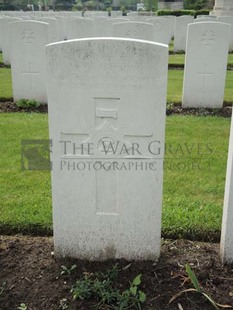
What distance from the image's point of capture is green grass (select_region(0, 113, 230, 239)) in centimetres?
338

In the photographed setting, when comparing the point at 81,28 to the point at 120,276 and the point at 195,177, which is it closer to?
the point at 195,177

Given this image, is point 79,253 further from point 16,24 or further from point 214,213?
point 16,24

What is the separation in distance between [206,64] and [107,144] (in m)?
4.65

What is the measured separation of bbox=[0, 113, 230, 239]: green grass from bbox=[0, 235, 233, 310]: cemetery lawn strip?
0.31 meters

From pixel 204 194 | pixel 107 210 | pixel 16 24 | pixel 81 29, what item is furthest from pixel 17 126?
pixel 81 29

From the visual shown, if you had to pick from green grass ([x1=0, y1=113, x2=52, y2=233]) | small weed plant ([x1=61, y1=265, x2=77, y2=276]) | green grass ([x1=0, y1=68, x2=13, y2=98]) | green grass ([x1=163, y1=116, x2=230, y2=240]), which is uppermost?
green grass ([x1=0, y1=68, x2=13, y2=98])

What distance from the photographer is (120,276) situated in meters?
2.69

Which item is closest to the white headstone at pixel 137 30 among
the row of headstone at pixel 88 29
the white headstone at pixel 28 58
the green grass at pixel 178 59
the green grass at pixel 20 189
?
the row of headstone at pixel 88 29

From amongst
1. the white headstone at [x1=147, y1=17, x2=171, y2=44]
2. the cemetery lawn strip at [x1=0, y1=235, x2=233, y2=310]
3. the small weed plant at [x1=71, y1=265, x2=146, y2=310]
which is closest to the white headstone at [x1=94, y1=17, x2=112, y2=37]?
the white headstone at [x1=147, y1=17, x2=171, y2=44]

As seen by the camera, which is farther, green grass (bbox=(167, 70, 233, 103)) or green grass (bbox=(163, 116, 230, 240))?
green grass (bbox=(167, 70, 233, 103))

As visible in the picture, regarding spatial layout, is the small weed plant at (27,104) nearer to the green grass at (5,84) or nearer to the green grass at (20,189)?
the green grass at (5,84)

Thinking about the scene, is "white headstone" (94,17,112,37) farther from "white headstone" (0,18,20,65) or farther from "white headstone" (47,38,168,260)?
"white headstone" (47,38,168,260)

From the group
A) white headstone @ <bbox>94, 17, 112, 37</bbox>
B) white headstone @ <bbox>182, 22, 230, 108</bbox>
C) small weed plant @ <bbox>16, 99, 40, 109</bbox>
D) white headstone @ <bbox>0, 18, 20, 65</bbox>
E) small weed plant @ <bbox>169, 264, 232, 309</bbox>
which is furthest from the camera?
white headstone @ <bbox>94, 17, 112, 37</bbox>

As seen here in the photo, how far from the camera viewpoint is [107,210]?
2.76 m
